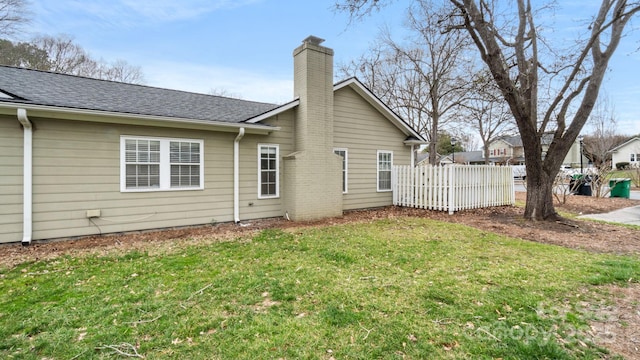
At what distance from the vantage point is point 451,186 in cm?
976

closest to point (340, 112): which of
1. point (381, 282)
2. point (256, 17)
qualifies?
point (256, 17)

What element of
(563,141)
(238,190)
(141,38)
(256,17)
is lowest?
(238,190)

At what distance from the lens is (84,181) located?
253 inches

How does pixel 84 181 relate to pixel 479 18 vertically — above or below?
below

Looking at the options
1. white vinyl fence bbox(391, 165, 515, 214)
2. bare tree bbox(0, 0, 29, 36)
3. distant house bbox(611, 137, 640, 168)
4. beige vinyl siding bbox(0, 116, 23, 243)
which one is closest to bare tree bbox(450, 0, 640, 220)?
white vinyl fence bbox(391, 165, 515, 214)

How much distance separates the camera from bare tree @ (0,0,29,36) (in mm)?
16422

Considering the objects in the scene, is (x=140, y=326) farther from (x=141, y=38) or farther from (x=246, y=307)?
(x=141, y=38)

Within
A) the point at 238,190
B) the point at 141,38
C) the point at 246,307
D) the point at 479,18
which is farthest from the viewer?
the point at 141,38

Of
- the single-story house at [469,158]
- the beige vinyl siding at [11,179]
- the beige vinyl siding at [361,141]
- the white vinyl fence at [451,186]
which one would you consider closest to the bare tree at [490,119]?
the white vinyl fence at [451,186]

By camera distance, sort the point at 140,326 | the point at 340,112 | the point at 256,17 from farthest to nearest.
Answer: the point at 256,17, the point at 340,112, the point at 140,326

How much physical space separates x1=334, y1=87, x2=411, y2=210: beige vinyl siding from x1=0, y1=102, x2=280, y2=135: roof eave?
9.28 ft

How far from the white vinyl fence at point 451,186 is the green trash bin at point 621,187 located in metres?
7.47

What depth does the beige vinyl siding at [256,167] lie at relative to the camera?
8398mm

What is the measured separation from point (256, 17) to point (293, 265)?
1065 centimetres
